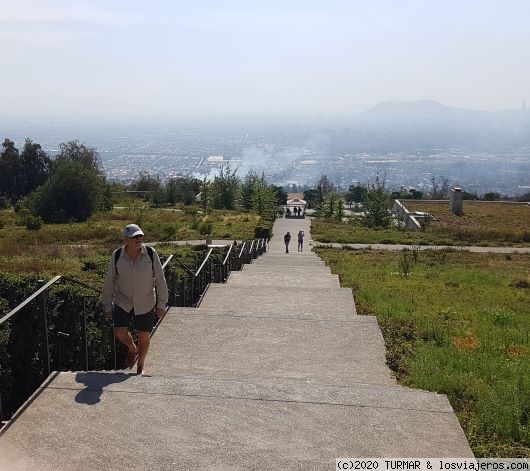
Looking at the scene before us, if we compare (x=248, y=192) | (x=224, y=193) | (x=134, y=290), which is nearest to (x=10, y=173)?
(x=224, y=193)

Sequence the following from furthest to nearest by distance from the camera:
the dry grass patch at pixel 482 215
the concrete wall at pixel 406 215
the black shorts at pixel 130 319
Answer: the concrete wall at pixel 406 215
the dry grass patch at pixel 482 215
the black shorts at pixel 130 319

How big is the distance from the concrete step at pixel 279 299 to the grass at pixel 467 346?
44 centimetres

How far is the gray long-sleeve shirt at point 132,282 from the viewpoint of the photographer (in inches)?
207

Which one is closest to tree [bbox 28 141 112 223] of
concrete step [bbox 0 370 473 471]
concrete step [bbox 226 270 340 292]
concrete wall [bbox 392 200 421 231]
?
concrete wall [bbox 392 200 421 231]

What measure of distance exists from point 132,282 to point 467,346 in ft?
14.5

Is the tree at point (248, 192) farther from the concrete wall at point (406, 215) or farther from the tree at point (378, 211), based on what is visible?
the concrete wall at point (406, 215)

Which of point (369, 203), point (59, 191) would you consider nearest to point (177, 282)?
point (59, 191)

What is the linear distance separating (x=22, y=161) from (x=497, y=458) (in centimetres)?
6248

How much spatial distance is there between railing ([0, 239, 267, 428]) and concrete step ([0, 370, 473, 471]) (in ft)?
1.07

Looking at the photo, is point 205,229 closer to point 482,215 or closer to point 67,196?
point 67,196

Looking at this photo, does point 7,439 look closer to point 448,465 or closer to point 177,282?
point 448,465

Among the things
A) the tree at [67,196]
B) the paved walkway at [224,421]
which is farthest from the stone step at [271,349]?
the tree at [67,196]

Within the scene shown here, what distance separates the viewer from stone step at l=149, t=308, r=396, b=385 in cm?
589

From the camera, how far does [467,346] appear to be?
24.0 feet
